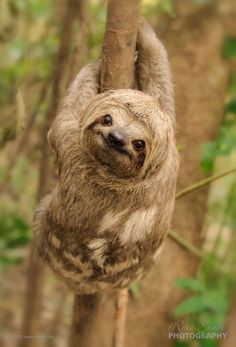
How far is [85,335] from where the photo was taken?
13.0 ft

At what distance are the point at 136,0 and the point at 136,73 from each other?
0.79m

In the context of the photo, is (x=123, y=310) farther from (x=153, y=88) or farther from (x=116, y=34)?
(x=116, y=34)

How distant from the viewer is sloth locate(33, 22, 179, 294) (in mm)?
3170

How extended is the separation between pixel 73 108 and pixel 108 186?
0.67 meters

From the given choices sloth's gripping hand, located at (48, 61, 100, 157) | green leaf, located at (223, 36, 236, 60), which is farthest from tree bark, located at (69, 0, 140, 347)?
green leaf, located at (223, 36, 236, 60)

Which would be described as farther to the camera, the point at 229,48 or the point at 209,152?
the point at 229,48

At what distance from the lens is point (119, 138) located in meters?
2.89

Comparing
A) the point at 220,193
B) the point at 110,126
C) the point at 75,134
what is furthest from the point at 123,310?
the point at 220,193

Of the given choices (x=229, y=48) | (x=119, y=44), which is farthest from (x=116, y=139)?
(x=229, y=48)

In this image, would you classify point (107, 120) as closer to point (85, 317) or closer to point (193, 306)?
point (85, 317)

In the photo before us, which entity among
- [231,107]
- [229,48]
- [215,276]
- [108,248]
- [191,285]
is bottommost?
[215,276]

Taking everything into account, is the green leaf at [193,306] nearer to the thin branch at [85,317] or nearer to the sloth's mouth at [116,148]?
the thin branch at [85,317]

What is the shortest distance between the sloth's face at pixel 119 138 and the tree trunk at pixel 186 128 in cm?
216

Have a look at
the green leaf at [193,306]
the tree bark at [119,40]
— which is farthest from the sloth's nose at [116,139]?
the green leaf at [193,306]
